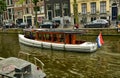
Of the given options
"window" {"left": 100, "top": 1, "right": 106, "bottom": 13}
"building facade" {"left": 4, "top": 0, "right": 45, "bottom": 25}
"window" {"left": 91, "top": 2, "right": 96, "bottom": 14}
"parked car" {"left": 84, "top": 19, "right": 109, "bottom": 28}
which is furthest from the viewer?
"building facade" {"left": 4, "top": 0, "right": 45, "bottom": 25}

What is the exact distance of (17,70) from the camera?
12.0 meters

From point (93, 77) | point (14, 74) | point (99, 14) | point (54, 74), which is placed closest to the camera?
point (14, 74)

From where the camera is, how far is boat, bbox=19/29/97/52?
25.1 metres

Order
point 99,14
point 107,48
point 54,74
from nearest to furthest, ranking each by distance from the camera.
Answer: point 54,74
point 107,48
point 99,14

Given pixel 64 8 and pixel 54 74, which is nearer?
pixel 54 74

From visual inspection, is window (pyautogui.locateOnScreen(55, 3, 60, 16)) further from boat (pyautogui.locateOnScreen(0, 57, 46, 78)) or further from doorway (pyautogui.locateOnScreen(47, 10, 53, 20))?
boat (pyautogui.locateOnScreen(0, 57, 46, 78))

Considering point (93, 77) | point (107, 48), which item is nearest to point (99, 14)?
point (107, 48)

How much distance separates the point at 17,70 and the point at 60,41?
16.8 meters

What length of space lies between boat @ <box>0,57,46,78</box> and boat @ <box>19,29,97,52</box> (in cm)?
1211

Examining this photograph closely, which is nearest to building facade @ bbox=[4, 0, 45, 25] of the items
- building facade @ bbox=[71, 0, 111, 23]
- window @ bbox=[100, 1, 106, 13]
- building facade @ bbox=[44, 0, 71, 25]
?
building facade @ bbox=[44, 0, 71, 25]

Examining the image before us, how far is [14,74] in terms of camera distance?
470 inches

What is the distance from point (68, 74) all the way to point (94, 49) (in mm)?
7746

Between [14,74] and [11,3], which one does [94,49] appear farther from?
[11,3]

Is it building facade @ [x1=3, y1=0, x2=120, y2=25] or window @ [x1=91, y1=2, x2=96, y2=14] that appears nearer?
building facade @ [x1=3, y1=0, x2=120, y2=25]
